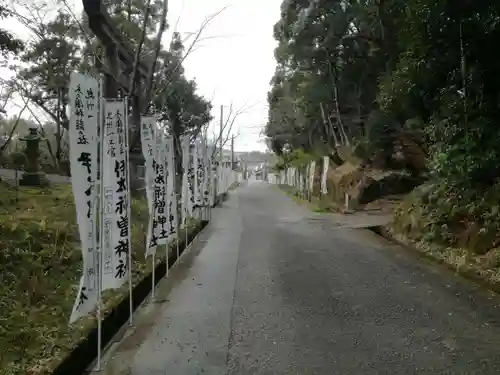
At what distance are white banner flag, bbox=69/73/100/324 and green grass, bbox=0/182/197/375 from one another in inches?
18.7

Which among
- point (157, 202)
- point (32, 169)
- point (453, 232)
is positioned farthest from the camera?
point (32, 169)

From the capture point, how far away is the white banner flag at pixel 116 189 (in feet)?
19.2

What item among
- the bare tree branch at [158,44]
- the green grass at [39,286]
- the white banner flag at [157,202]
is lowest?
the green grass at [39,286]

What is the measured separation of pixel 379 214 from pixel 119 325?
47.2 ft

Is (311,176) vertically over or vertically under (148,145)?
under

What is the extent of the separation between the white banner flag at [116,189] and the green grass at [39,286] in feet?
2.00

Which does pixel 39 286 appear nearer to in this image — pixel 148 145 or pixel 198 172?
pixel 148 145

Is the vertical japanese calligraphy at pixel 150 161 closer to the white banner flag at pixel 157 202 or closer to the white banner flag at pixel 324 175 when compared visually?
the white banner flag at pixel 157 202

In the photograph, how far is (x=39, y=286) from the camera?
593 centimetres

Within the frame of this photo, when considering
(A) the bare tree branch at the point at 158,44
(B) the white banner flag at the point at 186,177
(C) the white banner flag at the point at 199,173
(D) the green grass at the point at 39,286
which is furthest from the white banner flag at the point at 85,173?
(C) the white banner flag at the point at 199,173

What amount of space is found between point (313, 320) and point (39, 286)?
3.32 meters

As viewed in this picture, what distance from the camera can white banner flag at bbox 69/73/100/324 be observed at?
4.56 metres

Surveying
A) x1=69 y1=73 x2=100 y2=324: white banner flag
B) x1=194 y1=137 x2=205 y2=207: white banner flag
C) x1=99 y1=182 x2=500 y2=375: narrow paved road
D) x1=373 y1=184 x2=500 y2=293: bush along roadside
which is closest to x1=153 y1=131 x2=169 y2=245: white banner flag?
x1=99 y1=182 x2=500 y2=375: narrow paved road

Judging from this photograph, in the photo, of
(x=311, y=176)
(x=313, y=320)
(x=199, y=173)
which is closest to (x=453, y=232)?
(x=313, y=320)
